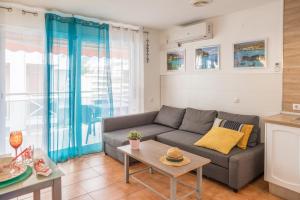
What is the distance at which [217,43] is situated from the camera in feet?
12.2

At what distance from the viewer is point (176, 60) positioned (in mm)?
4512

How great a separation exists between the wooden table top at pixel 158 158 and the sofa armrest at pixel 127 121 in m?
1.08

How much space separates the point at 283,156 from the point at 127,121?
2.55 m

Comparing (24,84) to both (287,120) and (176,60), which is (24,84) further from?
(287,120)

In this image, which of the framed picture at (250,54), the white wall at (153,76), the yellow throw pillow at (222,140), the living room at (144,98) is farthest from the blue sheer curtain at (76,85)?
the framed picture at (250,54)

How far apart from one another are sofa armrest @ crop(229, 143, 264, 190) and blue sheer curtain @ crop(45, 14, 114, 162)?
2.40 metres

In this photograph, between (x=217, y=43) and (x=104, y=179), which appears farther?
(x=217, y=43)

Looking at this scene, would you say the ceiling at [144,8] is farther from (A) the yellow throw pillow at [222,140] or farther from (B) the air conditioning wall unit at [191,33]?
(A) the yellow throw pillow at [222,140]

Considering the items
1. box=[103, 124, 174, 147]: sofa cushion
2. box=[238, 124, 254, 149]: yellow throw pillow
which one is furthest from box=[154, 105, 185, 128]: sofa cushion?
A: box=[238, 124, 254, 149]: yellow throw pillow

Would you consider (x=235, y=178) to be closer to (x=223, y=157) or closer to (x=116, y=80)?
(x=223, y=157)

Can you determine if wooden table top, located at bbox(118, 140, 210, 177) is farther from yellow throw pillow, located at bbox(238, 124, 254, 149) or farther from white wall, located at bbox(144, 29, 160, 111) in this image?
white wall, located at bbox(144, 29, 160, 111)

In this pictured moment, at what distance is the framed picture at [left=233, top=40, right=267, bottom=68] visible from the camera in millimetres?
3133

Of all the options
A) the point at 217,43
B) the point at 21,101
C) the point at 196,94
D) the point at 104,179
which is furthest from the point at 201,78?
the point at 21,101

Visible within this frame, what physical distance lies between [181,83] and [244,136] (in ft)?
6.07
